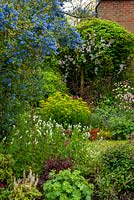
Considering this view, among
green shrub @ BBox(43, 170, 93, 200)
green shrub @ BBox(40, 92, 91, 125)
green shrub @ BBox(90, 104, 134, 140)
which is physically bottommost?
green shrub @ BBox(90, 104, 134, 140)

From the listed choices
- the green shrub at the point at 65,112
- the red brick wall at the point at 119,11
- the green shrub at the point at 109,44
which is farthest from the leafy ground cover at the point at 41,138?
the red brick wall at the point at 119,11

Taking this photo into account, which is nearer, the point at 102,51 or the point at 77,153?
the point at 77,153

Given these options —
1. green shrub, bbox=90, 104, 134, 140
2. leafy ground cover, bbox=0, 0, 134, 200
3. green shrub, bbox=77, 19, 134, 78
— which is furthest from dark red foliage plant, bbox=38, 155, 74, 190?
green shrub, bbox=77, 19, 134, 78

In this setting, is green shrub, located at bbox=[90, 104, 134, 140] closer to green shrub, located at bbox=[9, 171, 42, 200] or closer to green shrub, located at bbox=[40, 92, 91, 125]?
green shrub, located at bbox=[40, 92, 91, 125]

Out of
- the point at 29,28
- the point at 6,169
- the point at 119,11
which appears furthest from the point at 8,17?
the point at 119,11

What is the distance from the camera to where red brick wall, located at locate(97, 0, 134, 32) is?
1557 cm

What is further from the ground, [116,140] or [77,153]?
[77,153]

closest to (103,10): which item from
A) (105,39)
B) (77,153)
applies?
(105,39)

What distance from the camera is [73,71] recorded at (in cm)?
1348

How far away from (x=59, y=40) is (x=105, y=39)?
6729 millimetres

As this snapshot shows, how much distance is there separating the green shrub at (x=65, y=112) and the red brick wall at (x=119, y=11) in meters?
6.52

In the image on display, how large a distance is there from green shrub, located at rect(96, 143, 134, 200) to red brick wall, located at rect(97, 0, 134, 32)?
10540 mm

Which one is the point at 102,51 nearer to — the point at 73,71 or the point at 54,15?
the point at 73,71

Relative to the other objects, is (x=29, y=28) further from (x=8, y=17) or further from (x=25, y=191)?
(x=25, y=191)
